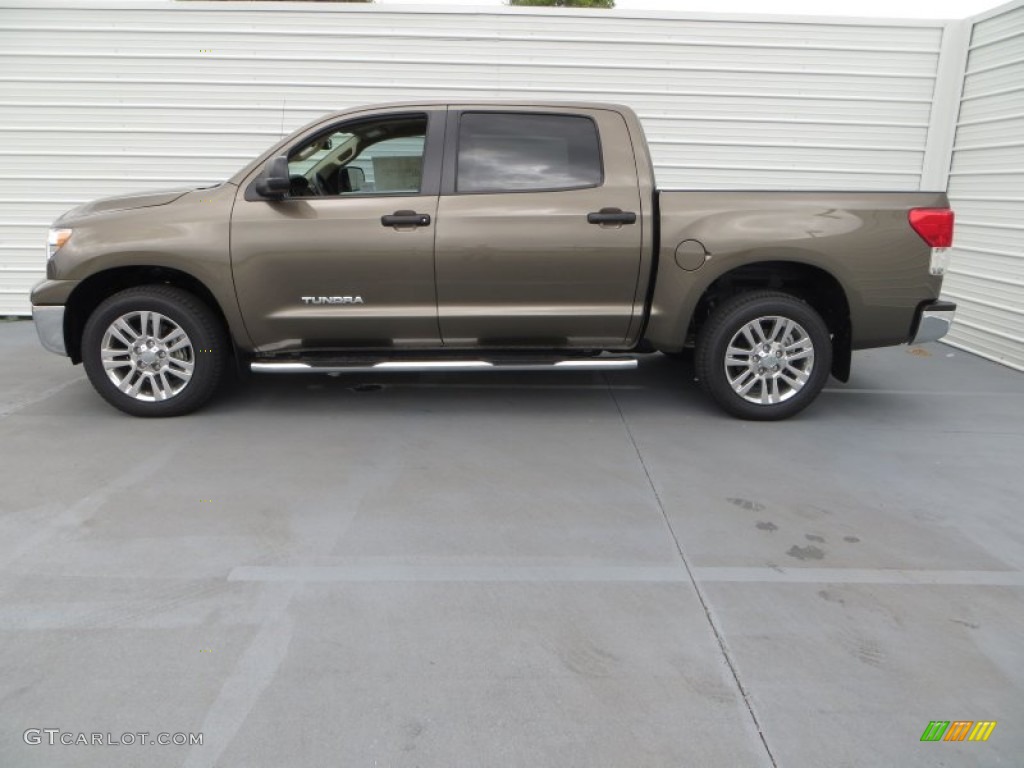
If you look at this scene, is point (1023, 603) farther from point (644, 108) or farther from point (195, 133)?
point (195, 133)

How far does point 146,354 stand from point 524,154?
2708mm

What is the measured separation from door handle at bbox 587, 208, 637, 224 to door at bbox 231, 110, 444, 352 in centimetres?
99

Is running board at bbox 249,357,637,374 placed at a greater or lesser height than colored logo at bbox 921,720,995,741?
greater

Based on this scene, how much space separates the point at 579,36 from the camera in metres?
8.06

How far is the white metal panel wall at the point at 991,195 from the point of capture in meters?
7.08

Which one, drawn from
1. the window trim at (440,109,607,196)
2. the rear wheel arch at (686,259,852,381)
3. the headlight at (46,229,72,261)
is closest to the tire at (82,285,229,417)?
the headlight at (46,229,72,261)

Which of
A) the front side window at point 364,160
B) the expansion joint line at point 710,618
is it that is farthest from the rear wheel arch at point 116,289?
the expansion joint line at point 710,618

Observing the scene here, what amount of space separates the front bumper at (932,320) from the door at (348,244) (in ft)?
10.1

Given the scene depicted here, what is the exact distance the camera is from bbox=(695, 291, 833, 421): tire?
16.8 feet

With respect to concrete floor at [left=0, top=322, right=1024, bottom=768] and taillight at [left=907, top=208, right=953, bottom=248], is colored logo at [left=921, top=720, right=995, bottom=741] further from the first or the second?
taillight at [left=907, top=208, right=953, bottom=248]

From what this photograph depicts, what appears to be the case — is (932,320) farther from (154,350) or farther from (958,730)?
(154,350)

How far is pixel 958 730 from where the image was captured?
243 cm
